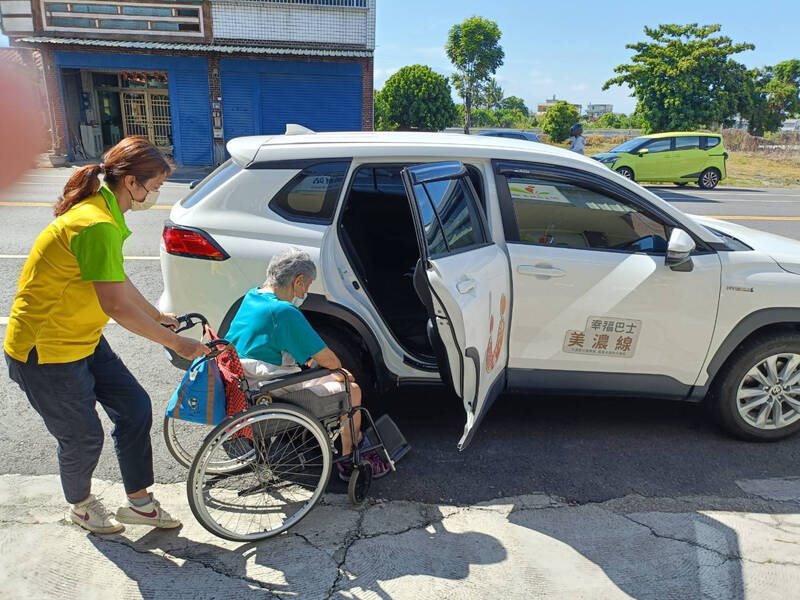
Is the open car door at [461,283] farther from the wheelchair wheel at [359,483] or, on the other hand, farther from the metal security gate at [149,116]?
the metal security gate at [149,116]

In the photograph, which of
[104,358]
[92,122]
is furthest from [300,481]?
[92,122]

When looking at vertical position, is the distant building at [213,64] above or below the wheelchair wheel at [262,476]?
above

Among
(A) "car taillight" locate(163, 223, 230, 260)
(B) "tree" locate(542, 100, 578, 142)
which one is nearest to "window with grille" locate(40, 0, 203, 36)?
(B) "tree" locate(542, 100, 578, 142)

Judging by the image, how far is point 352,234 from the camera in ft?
14.1

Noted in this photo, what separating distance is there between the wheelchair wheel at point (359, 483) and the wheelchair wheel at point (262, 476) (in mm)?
160

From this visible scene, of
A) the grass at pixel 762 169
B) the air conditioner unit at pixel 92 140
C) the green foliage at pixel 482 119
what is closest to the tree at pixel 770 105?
the grass at pixel 762 169

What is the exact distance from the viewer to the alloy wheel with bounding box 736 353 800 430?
3.51 m

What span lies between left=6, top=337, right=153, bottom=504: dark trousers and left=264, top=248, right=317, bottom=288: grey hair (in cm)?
79

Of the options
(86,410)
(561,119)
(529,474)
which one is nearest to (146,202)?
(86,410)

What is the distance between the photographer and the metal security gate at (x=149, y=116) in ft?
72.3

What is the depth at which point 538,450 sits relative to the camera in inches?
141

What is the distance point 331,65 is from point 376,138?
704 inches

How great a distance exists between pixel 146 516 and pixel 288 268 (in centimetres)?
129

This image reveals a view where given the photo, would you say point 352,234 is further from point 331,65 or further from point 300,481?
point 331,65
